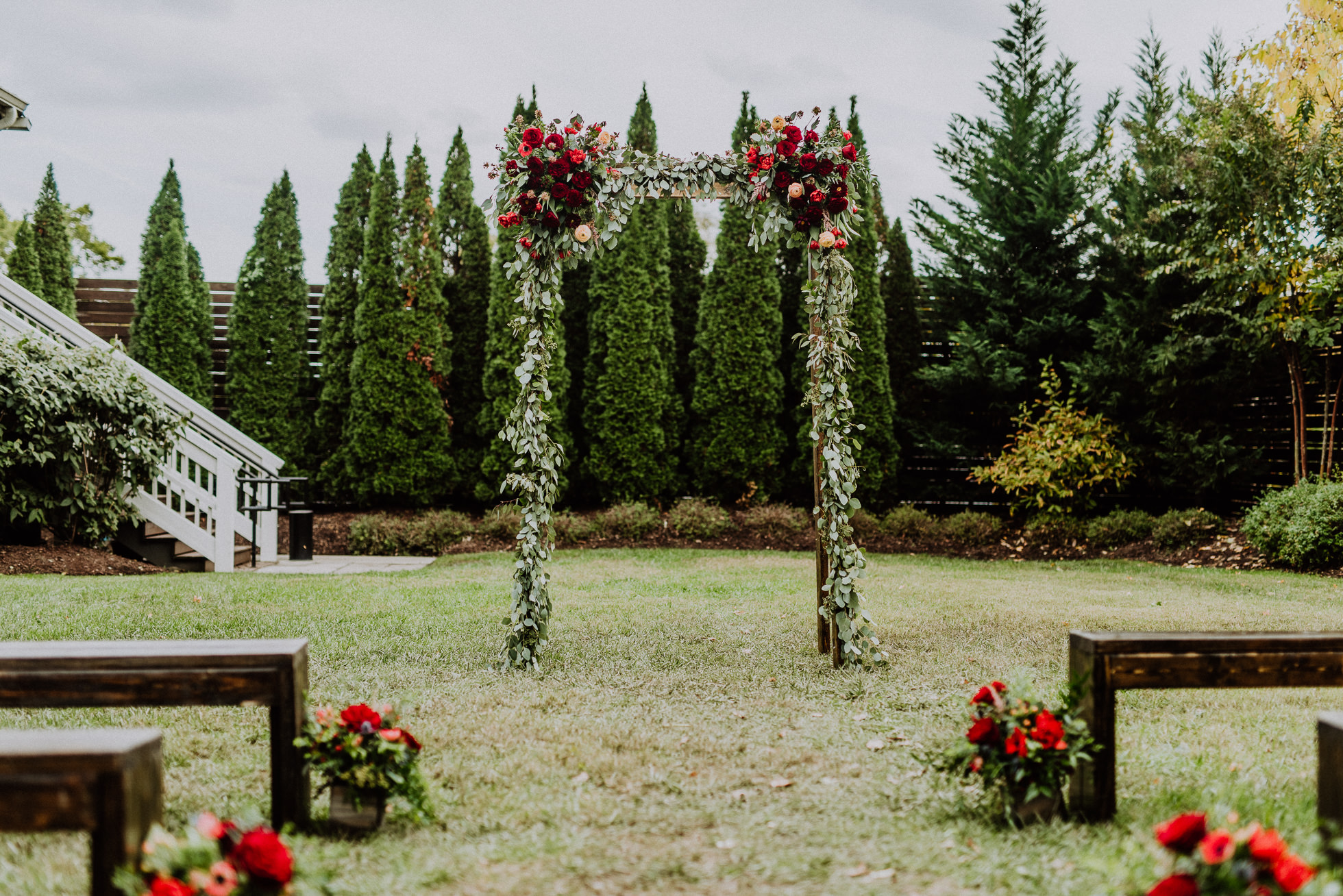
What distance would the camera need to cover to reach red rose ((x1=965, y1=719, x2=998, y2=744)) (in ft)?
7.41

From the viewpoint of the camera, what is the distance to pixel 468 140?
458 inches

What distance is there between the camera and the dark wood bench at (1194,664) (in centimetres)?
222

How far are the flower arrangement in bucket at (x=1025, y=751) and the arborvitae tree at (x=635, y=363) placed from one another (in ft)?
29.0

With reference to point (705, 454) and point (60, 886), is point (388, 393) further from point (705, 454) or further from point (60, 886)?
point (60, 886)

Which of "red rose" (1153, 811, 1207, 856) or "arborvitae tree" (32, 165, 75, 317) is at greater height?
"arborvitae tree" (32, 165, 75, 317)

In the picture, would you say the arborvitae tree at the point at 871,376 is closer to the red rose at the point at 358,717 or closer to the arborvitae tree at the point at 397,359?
the arborvitae tree at the point at 397,359

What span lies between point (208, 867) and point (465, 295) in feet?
35.6

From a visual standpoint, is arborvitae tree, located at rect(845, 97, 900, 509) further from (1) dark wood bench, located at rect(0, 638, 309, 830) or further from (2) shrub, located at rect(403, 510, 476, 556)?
(1) dark wood bench, located at rect(0, 638, 309, 830)

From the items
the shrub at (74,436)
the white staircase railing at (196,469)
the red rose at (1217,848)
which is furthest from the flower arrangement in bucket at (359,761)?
the shrub at (74,436)

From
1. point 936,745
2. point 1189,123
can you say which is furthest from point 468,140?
A: point 936,745

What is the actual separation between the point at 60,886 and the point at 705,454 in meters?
9.63

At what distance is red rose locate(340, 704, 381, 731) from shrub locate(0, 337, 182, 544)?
642cm

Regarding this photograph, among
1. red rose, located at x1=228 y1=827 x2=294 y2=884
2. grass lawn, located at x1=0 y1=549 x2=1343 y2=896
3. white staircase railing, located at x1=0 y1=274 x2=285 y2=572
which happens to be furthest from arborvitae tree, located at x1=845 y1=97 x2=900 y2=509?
red rose, located at x1=228 y1=827 x2=294 y2=884

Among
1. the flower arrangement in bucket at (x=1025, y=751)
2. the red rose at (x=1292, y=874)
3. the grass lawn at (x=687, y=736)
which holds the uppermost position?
the red rose at (x=1292, y=874)
